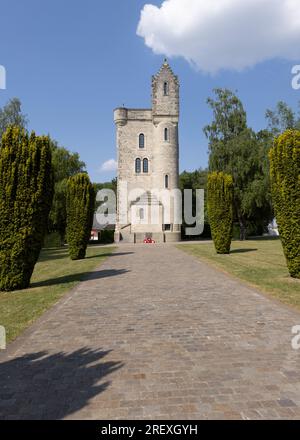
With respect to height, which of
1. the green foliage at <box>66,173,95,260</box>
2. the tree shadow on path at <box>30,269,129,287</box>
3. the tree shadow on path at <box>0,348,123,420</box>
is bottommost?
the tree shadow on path at <box>30,269,129,287</box>

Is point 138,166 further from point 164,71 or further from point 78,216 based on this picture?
point 78,216

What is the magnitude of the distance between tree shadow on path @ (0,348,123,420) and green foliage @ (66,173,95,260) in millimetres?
15865

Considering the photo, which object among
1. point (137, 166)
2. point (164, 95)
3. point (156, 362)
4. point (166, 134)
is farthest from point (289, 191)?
point (164, 95)

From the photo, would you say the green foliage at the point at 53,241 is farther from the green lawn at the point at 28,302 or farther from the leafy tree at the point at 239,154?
the green lawn at the point at 28,302

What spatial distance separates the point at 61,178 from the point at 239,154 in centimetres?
2154

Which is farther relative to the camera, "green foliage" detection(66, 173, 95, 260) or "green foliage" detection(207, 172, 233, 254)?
"green foliage" detection(207, 172, 233, 254)

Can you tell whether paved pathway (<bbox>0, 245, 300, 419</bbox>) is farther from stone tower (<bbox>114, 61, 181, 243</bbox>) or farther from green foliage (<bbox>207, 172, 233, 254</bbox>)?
stone tower (<bbox>114, 61, 181, 243</bbox>)

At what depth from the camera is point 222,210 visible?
70.9 ft

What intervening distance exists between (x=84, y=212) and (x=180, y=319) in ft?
48.9

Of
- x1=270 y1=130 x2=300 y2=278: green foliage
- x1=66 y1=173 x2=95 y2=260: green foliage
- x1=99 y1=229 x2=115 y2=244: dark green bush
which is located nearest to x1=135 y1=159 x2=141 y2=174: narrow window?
x1=99 y1=229 x2=115 y2=244: dark green bush

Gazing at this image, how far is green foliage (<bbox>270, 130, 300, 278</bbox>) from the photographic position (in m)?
11.5
